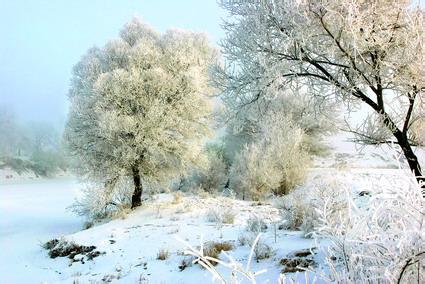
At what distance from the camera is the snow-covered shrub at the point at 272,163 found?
2341cm

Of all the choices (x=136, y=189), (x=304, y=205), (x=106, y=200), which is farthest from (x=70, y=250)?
(x=136, y=189)

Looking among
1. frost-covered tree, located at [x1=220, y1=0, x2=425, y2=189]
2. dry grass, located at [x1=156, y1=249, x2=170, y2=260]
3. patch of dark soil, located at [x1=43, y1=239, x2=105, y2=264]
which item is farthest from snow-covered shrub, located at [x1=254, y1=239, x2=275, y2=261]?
patch of dark soil, located at [x1=43, y1=239, x2=105, y2=264]

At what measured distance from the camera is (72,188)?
121ft

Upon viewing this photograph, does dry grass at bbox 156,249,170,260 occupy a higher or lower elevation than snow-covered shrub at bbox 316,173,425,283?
lower

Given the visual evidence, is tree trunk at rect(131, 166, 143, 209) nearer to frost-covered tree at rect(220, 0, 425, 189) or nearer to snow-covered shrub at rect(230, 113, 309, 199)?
snow-covered shrub at rect(230, 113, 309, 199)

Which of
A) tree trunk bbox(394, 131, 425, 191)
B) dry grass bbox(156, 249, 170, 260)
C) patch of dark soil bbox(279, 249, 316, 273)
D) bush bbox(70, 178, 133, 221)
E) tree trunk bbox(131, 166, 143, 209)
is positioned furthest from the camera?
tree trunk bbox(131, 166, 143, 209)

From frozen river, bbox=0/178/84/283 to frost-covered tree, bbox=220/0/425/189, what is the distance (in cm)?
652

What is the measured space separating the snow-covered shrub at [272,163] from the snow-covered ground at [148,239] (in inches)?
160

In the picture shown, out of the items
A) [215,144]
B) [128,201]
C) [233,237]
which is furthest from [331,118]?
[215,144]

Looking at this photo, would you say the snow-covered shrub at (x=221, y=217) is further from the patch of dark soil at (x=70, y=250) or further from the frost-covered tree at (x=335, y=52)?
the frost-covered tree at (x=335, y=52)

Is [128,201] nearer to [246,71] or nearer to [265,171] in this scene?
[265,171]

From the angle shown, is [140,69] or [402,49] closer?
[402,49]

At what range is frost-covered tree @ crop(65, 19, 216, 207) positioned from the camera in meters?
17.3

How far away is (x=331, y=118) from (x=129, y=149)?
940 cm
